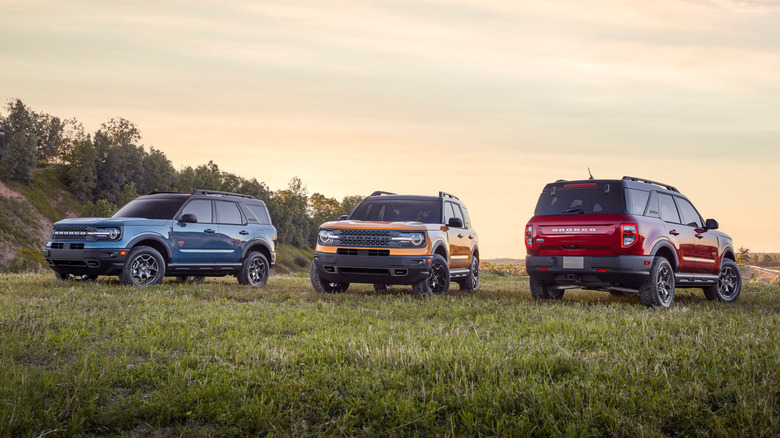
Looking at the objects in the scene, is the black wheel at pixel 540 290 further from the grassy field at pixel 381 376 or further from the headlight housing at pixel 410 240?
the grassy field at pixel 381 376

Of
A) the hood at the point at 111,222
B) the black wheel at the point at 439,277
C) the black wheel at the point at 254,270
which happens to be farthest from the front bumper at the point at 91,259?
the black wheel at the point at 439,277

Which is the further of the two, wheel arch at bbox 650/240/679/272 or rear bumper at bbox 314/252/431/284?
rear bumper at bbox 314/252/431/284

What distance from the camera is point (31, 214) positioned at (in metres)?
70.2

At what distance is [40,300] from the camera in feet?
32.0

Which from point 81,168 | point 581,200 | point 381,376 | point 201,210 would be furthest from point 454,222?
point 81,168

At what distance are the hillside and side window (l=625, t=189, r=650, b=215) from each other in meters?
54.1

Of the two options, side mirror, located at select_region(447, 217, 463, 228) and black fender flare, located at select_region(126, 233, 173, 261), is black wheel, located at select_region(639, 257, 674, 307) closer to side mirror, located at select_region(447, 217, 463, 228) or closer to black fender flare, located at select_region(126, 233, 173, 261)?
side mirror, located at select_region(447, 217, 463, 228)

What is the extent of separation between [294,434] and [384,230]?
815cm

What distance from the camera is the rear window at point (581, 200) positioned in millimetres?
10984

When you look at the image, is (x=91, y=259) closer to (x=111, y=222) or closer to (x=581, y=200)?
(x=111, y=222)

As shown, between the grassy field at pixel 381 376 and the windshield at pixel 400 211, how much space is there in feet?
16.5

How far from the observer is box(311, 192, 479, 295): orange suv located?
11984mm

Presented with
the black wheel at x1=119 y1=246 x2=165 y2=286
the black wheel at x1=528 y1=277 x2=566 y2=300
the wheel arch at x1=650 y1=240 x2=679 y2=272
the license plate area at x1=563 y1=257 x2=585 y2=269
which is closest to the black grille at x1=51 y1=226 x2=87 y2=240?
the black wheel at x1=119 y1=246 x2=165 y2=286

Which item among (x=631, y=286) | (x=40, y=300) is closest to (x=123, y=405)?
(x=40, y=300)
